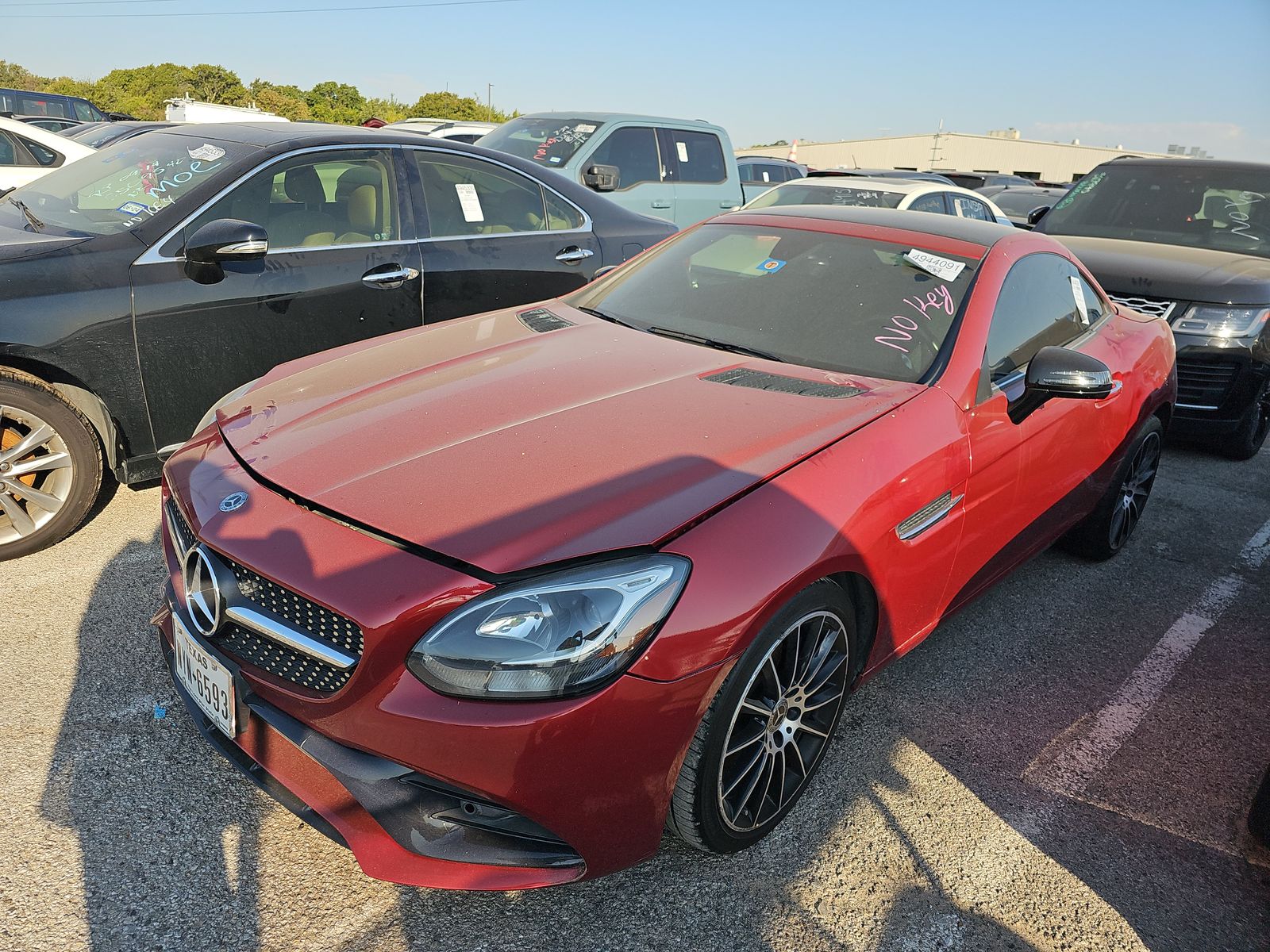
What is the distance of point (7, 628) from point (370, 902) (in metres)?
1.76

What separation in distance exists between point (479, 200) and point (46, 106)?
1792 centimetres

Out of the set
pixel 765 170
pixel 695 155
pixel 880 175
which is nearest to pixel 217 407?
pixel 695 155

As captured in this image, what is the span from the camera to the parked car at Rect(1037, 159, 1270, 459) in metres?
5.57

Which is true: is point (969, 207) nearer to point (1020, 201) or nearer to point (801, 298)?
point (1020, 201)

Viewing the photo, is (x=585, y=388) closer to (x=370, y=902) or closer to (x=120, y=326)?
(x=370, y=902)

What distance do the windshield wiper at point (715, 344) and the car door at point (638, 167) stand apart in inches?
224

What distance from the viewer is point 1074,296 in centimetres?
368

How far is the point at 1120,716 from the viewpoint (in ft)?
9.95

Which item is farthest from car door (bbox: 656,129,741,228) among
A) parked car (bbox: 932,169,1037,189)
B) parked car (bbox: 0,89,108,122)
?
parked car (bbox: 0,89,108,122)

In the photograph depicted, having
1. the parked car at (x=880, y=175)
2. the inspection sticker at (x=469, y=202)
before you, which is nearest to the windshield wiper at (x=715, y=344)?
the inspection sticker at (x=469, y=202)

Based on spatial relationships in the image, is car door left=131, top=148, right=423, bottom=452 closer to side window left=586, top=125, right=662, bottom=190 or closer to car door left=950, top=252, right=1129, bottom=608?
car door left=950, top=252, right=1129, bottom=608

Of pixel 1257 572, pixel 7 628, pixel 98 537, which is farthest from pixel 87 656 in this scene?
pixel 1257 572

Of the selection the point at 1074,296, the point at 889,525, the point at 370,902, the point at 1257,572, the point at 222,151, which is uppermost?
the point at 222,151

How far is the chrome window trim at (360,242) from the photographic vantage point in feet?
11.9
